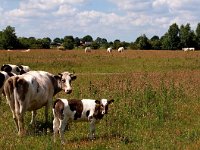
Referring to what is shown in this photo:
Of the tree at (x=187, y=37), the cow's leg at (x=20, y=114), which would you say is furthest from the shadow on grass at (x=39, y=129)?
the tree at (x=187, y=37)

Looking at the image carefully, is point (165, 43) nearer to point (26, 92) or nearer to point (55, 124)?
point (26, 92)

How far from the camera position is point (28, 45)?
111 metres

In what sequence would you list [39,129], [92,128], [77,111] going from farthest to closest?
[39,129], [92,128], [77,111]

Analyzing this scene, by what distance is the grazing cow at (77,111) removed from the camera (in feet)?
38.5

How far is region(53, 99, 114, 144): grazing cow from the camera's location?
38.5 feet

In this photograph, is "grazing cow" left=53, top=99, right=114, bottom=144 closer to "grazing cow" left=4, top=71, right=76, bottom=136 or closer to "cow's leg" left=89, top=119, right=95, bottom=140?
"cow's leg" left=89, top=119, right=95, bottom=140

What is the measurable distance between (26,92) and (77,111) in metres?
Result: 2.12

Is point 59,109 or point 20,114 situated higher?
point 59,109

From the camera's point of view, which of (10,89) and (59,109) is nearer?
(59,109)

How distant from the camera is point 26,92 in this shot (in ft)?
42.5

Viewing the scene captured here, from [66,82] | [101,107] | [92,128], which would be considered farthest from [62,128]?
[66,82]

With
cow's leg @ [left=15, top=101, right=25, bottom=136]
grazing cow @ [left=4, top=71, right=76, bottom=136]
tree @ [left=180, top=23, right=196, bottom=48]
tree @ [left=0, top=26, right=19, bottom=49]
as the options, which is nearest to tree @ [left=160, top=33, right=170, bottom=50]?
tree @ [left=180, top=23, right=196, bottom=48]

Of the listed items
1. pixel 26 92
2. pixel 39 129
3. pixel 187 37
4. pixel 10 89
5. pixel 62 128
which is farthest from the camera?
pixel 187 37

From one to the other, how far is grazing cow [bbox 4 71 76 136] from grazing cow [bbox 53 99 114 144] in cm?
155
